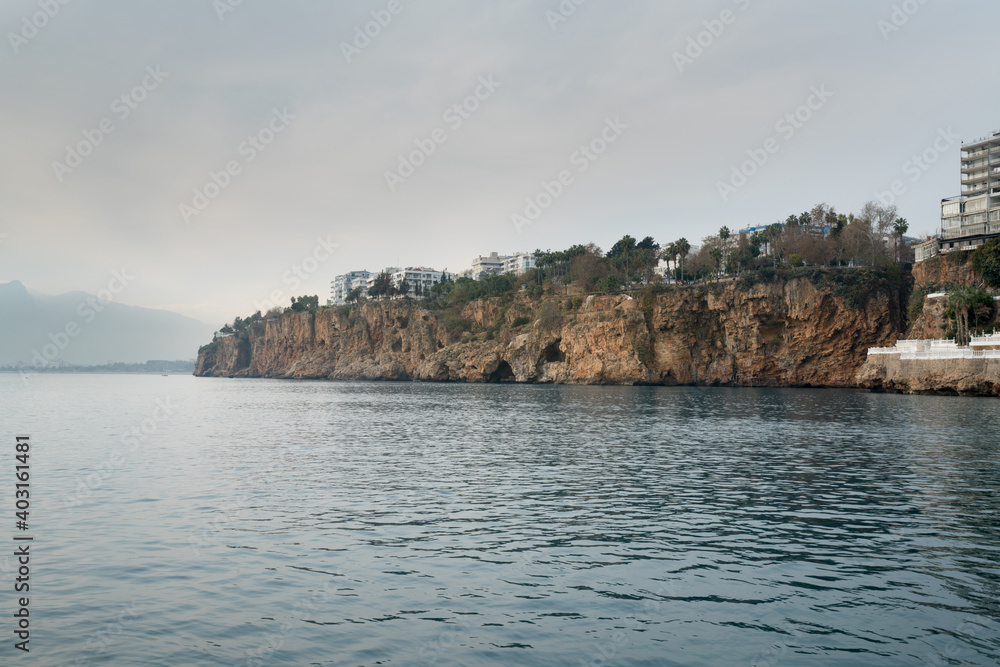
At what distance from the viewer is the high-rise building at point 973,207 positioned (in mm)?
81500

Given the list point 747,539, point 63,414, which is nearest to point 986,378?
point 747,539

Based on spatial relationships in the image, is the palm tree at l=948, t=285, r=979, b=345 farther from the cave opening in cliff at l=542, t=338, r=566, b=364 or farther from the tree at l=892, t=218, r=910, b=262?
the cave opening in cliff at l=542, t=338, r=566, b=364

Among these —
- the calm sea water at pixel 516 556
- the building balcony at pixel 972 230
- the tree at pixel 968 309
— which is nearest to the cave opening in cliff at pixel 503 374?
the building balcony at pixel 972 230

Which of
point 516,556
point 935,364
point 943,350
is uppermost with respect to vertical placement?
point 943,350

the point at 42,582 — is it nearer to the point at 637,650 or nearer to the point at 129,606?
the point at 129,606

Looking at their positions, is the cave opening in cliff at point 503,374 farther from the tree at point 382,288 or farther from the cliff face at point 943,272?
the cliff face at point 943,272

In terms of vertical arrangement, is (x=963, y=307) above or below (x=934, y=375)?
above

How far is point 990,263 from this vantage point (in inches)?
2557

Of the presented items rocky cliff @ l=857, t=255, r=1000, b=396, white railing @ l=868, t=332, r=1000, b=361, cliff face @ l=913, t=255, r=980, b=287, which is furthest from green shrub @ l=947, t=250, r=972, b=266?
white railing @ l=868, t=332, r=1000, b=361

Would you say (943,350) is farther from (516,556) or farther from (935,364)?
(516,556)

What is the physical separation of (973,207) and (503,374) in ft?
253

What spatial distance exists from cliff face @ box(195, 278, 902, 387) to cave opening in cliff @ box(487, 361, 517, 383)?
0.64 feet

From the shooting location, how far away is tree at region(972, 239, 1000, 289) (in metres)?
64.8

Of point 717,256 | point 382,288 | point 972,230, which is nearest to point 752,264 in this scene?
point 717,256
